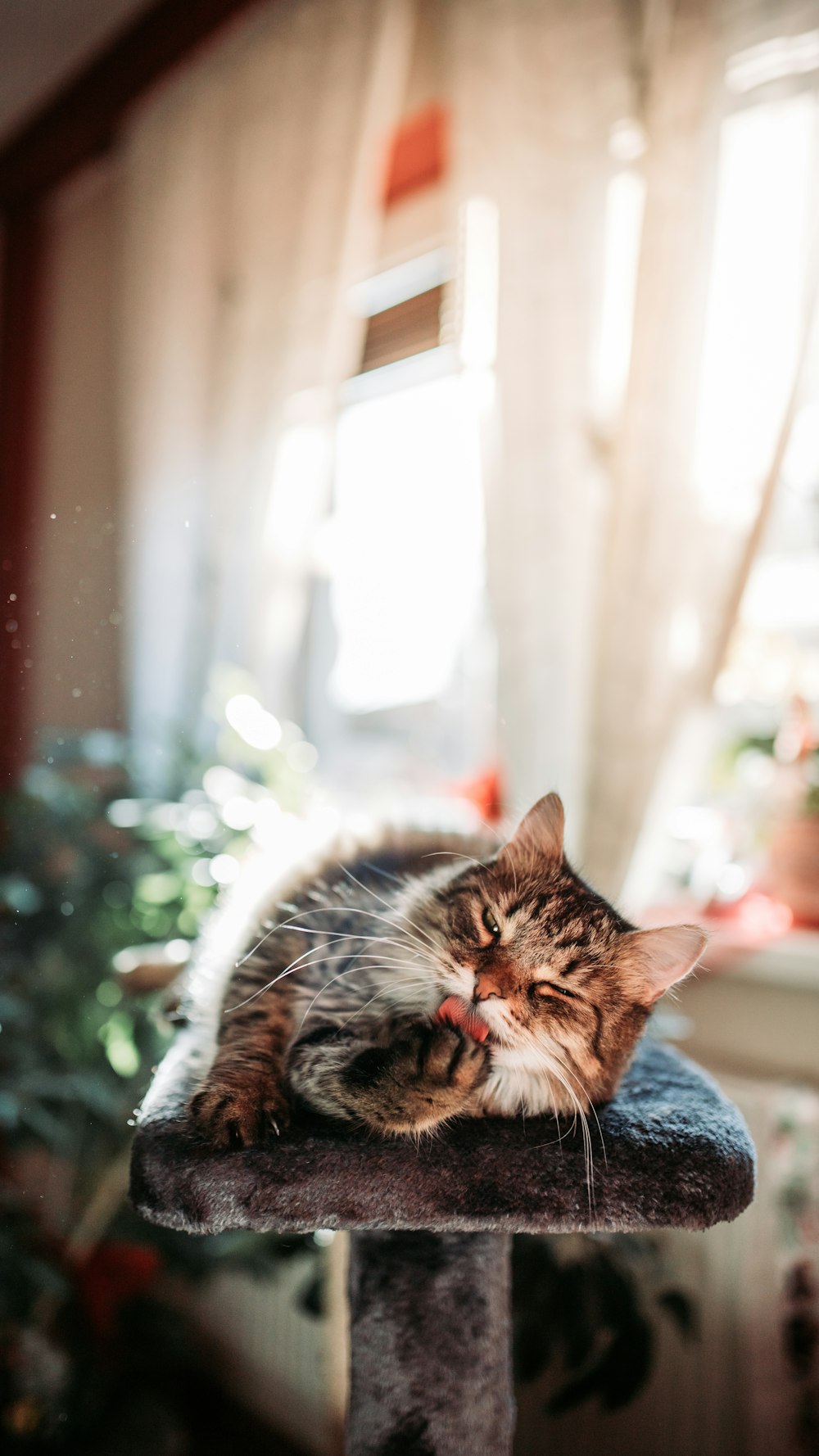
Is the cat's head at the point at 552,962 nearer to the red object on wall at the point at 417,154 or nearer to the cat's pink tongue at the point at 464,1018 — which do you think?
the cat's pink tongue at the point at 464,1018

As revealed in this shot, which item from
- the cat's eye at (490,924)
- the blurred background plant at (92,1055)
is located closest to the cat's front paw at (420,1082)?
the cat's eye at (490,924)

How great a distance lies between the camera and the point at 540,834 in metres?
→ 0.74

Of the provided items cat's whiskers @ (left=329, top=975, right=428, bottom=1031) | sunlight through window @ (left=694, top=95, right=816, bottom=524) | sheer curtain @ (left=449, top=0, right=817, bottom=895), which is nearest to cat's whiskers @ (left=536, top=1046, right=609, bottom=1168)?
cat's whiskers @ (left=329, top=975, right=428, bottom=1031)

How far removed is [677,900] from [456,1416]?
869 mm

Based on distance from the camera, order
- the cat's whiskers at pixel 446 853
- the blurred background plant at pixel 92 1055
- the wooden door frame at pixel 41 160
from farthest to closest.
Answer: the wooden door frame at pixel 41 160
the blurred background plant at pixel 92 1055
the cat's whiskers at pixel 446 853

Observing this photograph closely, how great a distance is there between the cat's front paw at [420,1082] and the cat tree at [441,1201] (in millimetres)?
25

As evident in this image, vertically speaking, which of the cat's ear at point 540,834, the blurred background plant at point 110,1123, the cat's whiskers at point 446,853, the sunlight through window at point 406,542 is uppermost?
the sunlight through window at point 406,542

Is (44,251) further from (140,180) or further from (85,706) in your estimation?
(85,706)

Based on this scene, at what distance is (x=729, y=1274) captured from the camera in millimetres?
1196

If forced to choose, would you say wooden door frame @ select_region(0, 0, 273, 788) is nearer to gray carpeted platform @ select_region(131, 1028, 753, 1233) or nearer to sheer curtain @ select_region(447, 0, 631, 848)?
sheer curtain @ select_region(447, 0, 631, 848)

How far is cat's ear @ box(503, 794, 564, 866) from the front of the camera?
732mm

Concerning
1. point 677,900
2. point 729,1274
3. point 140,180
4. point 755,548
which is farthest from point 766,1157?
point 140,180

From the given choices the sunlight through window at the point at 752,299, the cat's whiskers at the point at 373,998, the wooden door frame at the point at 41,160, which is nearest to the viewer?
the cat's whiskers at the point at 373,998

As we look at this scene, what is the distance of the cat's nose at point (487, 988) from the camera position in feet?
2.17
